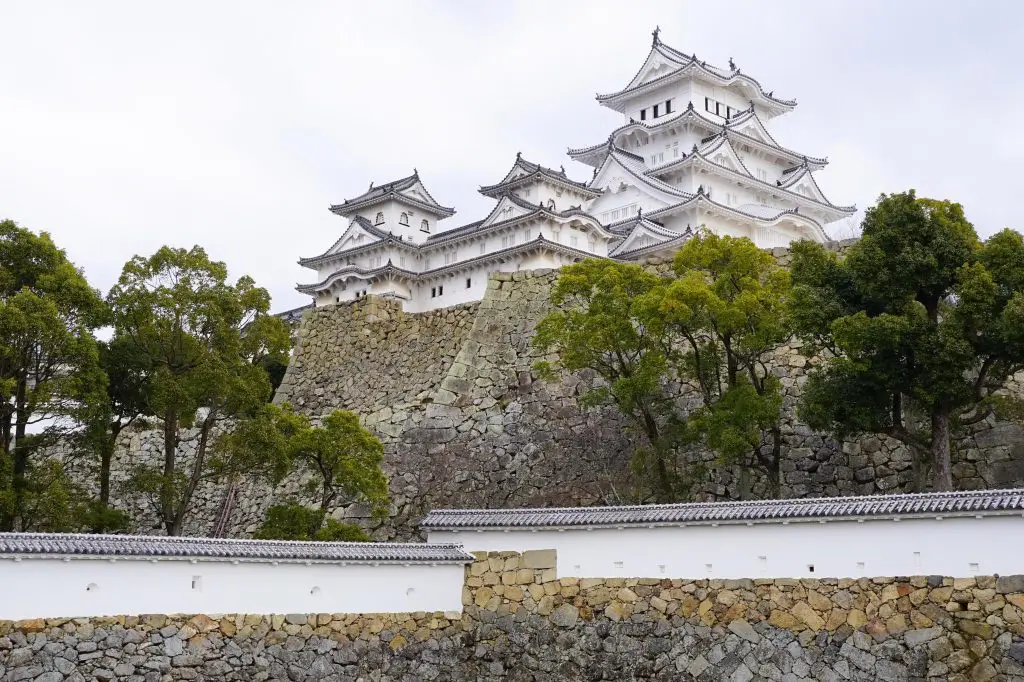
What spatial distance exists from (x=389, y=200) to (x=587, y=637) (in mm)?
19854

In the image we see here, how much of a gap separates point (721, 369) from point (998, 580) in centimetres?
902

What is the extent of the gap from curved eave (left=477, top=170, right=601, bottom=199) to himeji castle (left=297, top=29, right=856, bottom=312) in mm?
38

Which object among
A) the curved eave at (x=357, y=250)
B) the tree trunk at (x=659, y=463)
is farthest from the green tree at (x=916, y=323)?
the curved eave at (x=357, y=250)

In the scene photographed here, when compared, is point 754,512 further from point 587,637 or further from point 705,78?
point 705,78

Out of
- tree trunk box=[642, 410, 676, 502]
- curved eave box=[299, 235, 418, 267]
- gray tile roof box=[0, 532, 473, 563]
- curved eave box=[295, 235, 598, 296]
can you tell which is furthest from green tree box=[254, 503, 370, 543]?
curved eave box=[299, 235, 418, 267]

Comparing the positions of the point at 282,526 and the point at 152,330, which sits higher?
the point at 152,330

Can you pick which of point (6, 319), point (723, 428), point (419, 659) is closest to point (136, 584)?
point (419, 659)

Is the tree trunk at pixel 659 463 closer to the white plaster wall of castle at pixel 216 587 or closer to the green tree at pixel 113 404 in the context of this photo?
the white plaster wall of castle at pixel 216 587

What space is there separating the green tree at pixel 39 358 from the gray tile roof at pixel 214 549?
14.1ft

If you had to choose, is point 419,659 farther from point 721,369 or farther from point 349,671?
point 721,369

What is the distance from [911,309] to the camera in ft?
49.7

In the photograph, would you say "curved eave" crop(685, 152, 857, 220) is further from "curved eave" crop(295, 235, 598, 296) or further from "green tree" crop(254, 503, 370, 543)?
"green tree" crop(254, 503, 370, 543)

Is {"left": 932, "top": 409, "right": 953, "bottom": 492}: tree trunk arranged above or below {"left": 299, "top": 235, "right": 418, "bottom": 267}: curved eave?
below

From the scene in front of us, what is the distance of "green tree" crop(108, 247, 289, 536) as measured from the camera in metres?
18.4
